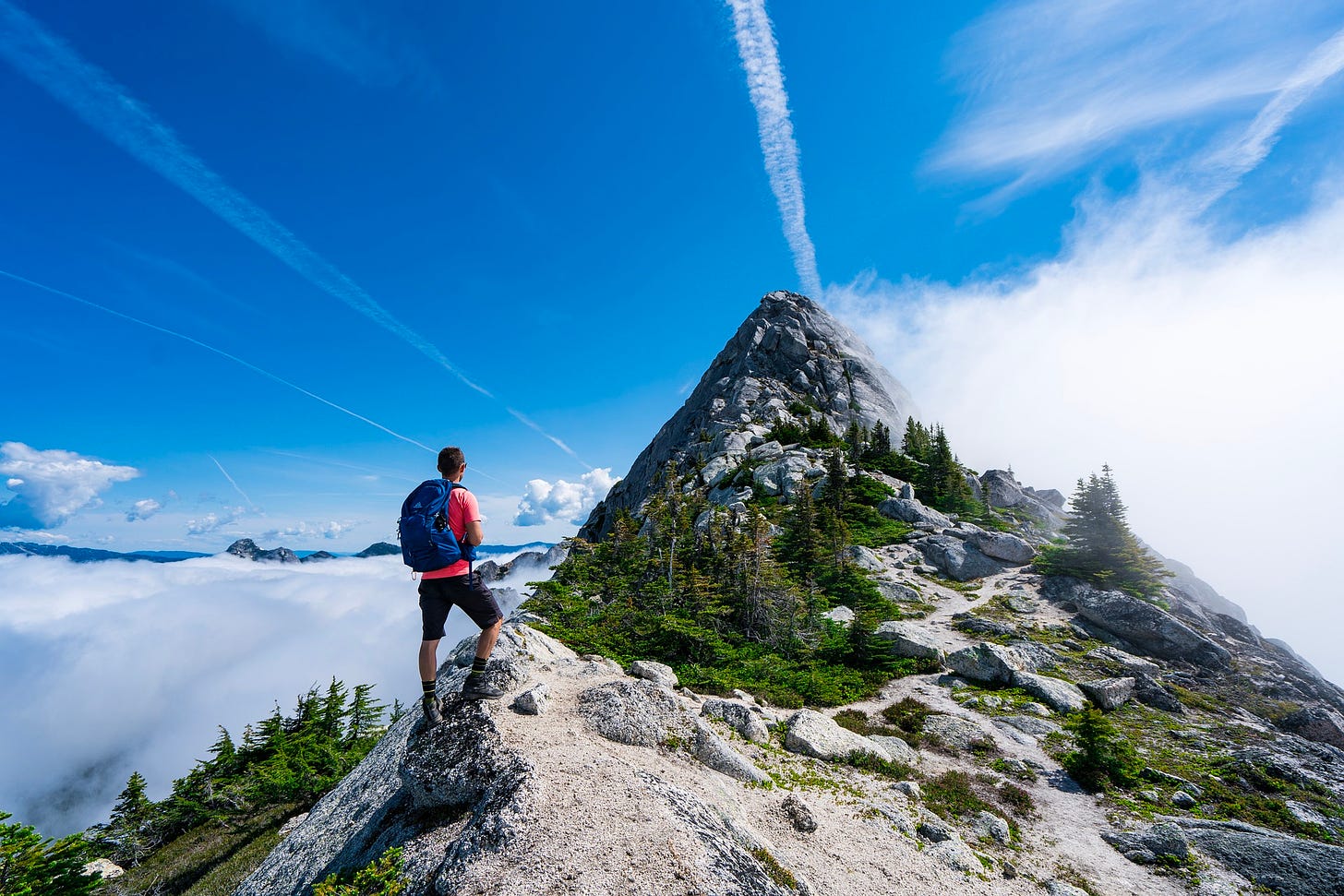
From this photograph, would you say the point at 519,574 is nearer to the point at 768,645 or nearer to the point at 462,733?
the point at 768,645

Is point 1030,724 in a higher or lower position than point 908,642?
lower

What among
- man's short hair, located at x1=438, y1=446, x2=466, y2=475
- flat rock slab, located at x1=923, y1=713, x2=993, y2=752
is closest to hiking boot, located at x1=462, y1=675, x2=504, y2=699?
man's short hair, located at x1=438, y1=446, x2=466, y2=475

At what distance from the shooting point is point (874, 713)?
19.0m

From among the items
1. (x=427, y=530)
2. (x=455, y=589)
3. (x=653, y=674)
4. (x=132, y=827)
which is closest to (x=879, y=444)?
(x=653, y=674)

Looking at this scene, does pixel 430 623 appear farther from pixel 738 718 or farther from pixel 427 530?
pixel 738 718

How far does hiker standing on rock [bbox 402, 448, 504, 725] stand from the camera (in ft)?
22.7

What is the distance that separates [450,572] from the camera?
702 centimetres

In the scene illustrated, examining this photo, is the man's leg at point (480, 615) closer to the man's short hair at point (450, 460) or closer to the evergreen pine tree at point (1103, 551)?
the man's short hair at point (450, 460)

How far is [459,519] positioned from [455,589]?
1033 mm

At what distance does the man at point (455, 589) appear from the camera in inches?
276

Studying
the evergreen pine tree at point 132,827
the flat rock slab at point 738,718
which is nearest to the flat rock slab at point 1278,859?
Result: the flat rock slab at point 738,718

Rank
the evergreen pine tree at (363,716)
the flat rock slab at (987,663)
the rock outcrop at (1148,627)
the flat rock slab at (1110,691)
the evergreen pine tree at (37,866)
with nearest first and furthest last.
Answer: the evergreen pine tree at (37,866), the flat rock slab at (1110,691), the flat rock slab at (987,663), the rock outcrop at (1148,627), the evergreen pine tree at (363,716)

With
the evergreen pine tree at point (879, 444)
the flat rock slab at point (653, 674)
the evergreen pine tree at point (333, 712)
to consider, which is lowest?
the evergreen pine tree at point (333, 712)

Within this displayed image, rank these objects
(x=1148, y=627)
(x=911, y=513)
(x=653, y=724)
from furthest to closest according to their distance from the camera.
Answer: (x=911, y=513), (x=1148, y=627), (x=653, y=724)
